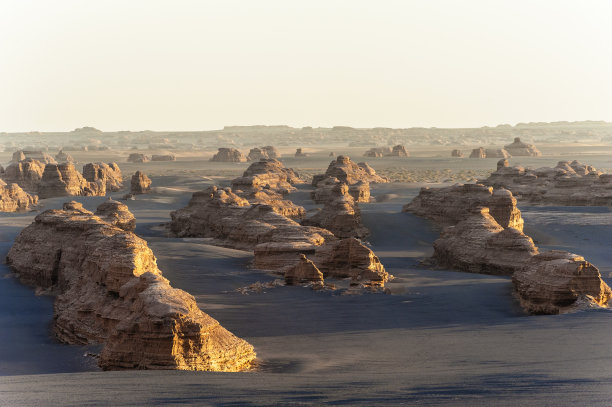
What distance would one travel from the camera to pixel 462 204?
115 feet

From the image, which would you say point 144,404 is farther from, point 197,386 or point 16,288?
point 16,288

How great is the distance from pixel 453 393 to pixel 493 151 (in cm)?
10409

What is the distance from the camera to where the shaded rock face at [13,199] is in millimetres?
42250

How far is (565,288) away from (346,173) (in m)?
37.6

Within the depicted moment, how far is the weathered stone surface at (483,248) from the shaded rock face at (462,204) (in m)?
4.19

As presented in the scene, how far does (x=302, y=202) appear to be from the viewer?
47.1 m

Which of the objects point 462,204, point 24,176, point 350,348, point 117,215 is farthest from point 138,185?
point 350,348

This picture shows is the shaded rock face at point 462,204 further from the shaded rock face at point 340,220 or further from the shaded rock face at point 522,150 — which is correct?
the shaded rock face at point 522,150

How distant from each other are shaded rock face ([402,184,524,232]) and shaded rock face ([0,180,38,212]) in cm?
2206

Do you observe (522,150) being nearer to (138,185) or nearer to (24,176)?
(138,185)

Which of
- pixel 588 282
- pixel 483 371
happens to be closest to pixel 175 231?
pixel 588 282

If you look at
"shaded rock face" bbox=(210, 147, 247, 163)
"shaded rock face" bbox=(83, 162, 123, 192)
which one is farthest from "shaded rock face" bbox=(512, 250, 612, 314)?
"shaded rock face" bbox=(210, 147, 247, 163)

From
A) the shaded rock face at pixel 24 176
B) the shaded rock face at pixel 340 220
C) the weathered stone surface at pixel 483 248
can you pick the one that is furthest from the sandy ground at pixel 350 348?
the shaded rock face at pixel 24 176

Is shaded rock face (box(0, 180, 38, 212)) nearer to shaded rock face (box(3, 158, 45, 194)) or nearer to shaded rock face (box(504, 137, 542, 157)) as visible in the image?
shaded rock face (box(3, 158, 45, 194))
